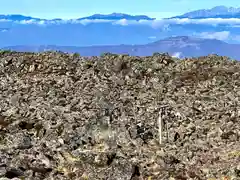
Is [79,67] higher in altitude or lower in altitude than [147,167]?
higher

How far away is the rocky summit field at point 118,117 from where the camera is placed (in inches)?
814

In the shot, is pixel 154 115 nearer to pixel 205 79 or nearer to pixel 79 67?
pixel 205 79

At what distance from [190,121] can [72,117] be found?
571 centimetres

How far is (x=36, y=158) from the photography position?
69.4ft

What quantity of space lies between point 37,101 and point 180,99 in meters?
7.68

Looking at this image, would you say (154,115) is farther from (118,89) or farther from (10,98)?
(10,98)

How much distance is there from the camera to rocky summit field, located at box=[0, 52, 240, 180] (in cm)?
2069

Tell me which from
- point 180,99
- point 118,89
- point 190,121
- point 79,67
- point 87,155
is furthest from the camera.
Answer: point 79,67

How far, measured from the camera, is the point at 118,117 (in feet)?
86.4

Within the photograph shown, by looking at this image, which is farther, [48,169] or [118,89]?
[118,89]

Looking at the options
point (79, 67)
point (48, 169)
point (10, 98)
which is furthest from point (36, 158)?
point (79, 67)

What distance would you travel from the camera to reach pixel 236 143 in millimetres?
22422

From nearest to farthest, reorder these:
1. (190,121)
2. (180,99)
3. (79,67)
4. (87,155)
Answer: (87,155) < (190,121) < (180,99) < (79,67)

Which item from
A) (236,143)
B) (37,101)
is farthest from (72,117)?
(236,143)
